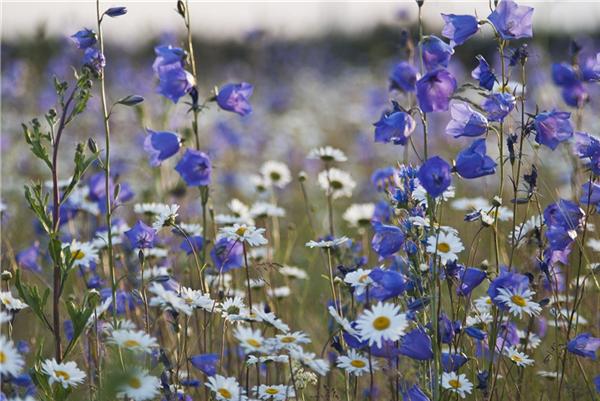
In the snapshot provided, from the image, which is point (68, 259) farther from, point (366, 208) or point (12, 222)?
point (12, 222)

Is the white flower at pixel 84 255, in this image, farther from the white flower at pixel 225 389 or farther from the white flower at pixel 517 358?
the white flower at pixel 517 358

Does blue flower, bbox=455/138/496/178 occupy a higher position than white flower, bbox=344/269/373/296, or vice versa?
blue flower, bbox=455/138/496/178

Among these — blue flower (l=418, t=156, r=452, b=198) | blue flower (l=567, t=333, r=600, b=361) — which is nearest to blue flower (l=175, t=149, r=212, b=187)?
blue flower (l=418, t=156, r=452, b=198)

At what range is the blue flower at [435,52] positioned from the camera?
245cm

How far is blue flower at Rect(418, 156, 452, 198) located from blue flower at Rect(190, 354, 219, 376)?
0.79 meters

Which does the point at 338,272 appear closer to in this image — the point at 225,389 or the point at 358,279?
the point at 358,279

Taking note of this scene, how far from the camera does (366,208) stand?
13.1ft

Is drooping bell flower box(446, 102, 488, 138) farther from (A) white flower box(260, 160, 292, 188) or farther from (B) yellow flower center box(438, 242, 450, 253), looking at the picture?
(A) white flower box(260, 160, 292, 188)

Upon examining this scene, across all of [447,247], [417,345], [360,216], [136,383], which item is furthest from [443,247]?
[360,216]

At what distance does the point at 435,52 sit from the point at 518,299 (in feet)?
2.38

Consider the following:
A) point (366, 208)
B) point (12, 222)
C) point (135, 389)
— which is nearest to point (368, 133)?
point (12, 222)

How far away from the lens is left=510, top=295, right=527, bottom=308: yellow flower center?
7.68 ft

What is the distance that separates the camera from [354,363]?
2400 mm

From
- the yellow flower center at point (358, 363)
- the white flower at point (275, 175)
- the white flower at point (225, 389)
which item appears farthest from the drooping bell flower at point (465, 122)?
the white flower at point (275, 175)
